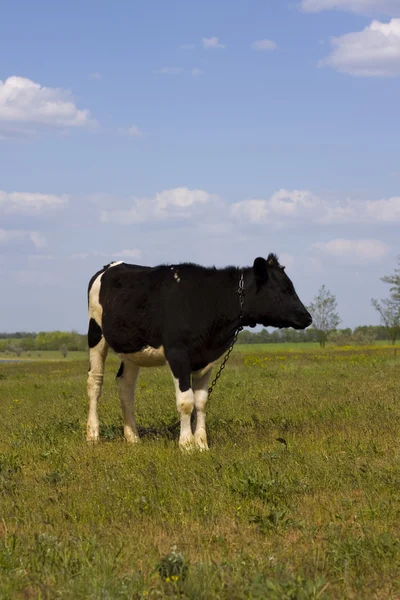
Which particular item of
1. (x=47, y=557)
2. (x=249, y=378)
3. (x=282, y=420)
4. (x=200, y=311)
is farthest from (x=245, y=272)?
(x=249, y=378)

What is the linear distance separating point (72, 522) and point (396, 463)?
359 centimetres

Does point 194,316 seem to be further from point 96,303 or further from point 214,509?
point 214,509

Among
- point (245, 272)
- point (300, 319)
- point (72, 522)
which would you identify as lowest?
point (72, 522)

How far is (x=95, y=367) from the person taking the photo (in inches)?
512

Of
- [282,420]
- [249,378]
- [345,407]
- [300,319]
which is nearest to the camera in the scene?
[300,319]

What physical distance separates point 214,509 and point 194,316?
4.07 meters

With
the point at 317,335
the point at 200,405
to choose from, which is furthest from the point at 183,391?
the point at 317,335

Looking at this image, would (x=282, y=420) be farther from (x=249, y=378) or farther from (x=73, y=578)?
(x=249, y=378)

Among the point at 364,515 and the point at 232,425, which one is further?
the point at 232,425

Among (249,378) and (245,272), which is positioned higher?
(245,272)

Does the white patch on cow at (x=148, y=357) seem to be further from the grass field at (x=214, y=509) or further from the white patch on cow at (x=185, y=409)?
the grass field at (x=214, y=509)

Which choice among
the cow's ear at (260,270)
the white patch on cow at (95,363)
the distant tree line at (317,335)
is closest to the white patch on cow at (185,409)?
the cow's ear at (260,270)

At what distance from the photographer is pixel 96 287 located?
12.8 meters

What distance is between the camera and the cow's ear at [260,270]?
10922 millimetres
